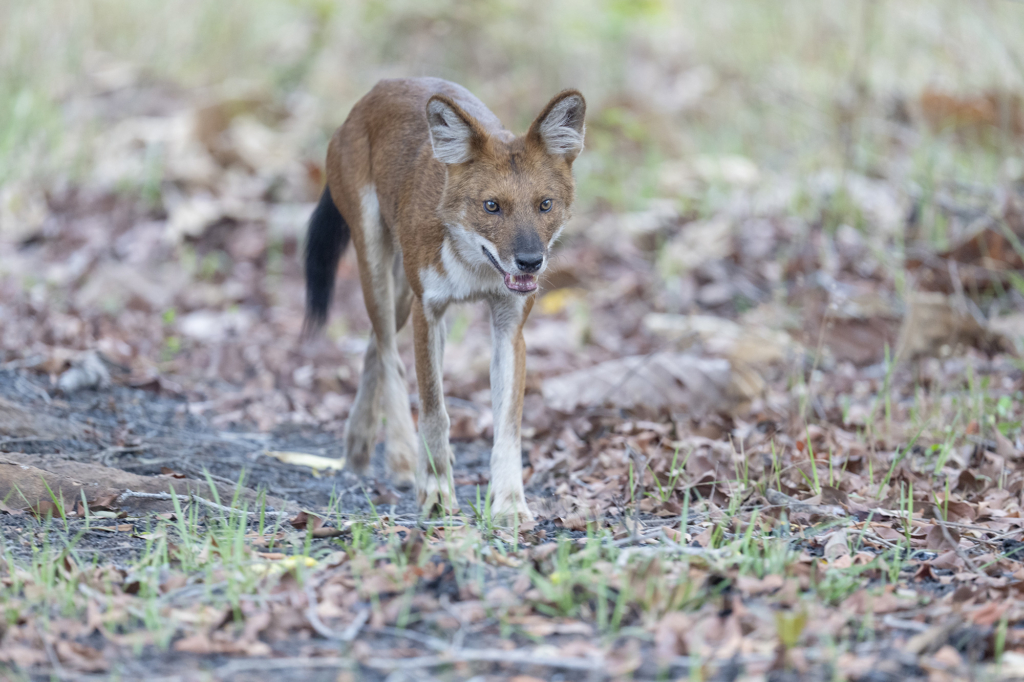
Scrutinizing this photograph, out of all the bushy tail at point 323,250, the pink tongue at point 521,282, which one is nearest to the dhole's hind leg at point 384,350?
the bushy tail at point 323,250

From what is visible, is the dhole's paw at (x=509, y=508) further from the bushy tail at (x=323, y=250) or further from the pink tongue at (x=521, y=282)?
the bushy tail at (x=323, y=250)

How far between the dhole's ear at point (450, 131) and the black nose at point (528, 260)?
541 millimetres

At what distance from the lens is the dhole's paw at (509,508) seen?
3.66m

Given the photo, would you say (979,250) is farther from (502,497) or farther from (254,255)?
(254,255)

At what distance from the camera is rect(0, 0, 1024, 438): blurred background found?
19.7 feet

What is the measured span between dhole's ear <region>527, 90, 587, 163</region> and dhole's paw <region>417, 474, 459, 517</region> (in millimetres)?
1362

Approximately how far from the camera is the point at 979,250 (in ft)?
22.5

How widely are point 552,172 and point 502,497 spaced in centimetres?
128

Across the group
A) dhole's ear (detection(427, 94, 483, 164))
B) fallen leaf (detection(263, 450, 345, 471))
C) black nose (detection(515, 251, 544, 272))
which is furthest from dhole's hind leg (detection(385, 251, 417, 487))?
black nose (detection(515, 251, 544, 272))

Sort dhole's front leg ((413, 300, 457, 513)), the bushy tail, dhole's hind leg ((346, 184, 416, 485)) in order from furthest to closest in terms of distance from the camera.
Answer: the bushy tail
dhole's hind leg ((346, 184, 416, 485))
dhole's front leg ((413, 300, 457, 513))

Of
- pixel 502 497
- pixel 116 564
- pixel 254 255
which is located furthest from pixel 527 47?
pixel 116 564

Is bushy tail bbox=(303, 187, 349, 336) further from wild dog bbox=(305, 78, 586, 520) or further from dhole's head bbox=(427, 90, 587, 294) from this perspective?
dhole's head bbox=(427, 90, 587, 294)

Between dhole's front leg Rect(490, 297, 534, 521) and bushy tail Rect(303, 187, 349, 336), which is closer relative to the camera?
dhole's front leg Rect(490, 297, 534, 521)

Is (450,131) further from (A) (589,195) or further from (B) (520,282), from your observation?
(A) (589,195)
